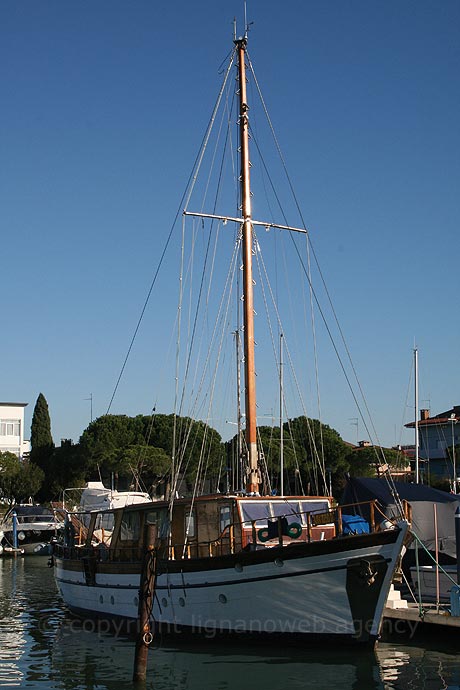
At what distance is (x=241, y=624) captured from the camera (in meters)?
17.1

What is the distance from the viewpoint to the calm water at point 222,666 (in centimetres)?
1487

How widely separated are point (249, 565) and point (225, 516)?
7.21ft

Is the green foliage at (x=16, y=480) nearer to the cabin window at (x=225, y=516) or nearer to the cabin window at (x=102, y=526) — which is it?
the cabin window at (x=102, y=526)

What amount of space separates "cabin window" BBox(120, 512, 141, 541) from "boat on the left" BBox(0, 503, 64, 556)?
29.4 m

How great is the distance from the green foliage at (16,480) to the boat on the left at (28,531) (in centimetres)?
686

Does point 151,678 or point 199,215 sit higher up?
point 199,215

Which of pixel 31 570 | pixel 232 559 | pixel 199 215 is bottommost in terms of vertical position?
pixel 31 570

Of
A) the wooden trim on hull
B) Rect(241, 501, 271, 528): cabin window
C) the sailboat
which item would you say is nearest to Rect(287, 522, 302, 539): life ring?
the sailboat

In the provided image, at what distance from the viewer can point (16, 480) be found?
64.6 meters

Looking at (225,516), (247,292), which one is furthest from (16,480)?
(225,516)

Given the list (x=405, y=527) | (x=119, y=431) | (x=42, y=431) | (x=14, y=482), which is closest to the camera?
(x=405, y=527)

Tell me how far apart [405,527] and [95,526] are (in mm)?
10880

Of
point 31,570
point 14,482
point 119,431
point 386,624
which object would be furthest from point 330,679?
point 119,431

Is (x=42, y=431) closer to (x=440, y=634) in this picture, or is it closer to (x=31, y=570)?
(x=31, y=570)
